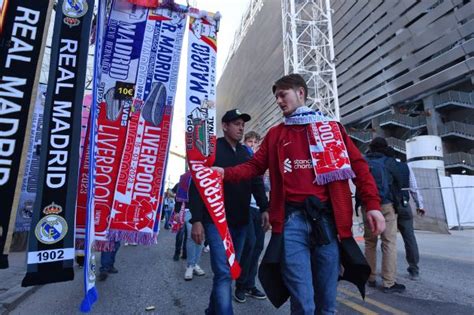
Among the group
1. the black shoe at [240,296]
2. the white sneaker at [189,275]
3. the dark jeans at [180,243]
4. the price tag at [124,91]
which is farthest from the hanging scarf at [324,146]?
the dark jeans at [180,243]

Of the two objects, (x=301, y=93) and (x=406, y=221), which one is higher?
(x=301, y=93)

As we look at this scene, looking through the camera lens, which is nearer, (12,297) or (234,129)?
(234,129)

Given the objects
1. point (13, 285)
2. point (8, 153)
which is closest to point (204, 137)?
point (8, 153)

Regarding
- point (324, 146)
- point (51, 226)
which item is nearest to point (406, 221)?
point (324, 146)

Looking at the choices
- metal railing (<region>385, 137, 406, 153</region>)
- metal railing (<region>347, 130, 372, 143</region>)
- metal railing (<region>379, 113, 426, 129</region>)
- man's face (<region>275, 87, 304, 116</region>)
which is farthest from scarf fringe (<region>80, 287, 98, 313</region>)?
metal railing (<region>347, 130, 372, 143</region>)

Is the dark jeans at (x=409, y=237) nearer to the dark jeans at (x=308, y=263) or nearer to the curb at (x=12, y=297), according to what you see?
the dark jeans at (x=308, y=263)

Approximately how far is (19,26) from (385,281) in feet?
15.6

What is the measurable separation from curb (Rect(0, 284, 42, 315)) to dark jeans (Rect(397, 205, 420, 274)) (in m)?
5.24

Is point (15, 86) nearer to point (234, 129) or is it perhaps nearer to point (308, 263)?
point (234, 129)

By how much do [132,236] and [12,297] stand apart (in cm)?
218

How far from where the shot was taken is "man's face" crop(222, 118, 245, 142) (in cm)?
351

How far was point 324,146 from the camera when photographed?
2.38 m

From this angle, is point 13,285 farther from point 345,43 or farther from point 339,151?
point 345,43

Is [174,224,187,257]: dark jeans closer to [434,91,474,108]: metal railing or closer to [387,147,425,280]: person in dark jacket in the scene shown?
[387,147,425,280]: person in dark jacket
